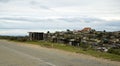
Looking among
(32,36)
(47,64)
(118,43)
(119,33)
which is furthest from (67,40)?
(47,64)

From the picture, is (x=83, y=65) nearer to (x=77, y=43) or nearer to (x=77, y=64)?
(x=77, y=64)

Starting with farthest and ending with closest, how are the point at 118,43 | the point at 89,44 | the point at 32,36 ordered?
the point at 32,36 < the point at 89,44 < the point at 118,43

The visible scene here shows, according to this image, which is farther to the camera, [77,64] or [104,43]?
[104,43]

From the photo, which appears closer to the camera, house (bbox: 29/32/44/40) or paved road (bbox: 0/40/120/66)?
paved road (bbox: 0/40/120/66)

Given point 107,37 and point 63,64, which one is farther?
point 107,37

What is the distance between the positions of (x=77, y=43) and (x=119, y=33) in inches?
181

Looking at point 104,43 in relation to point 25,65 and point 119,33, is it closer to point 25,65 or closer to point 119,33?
point 119,33

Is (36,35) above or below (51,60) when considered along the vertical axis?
above

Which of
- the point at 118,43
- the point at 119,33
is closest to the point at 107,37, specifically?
the point at 119,33

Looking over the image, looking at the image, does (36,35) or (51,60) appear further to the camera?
(36,35)

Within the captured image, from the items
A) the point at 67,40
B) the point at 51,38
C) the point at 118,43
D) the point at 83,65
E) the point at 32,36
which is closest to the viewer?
the point at 83,65

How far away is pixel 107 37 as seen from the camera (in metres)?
33.5

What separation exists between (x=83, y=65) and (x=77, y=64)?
1.86 ft

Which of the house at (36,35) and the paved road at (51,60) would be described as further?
the house at (36,35)
